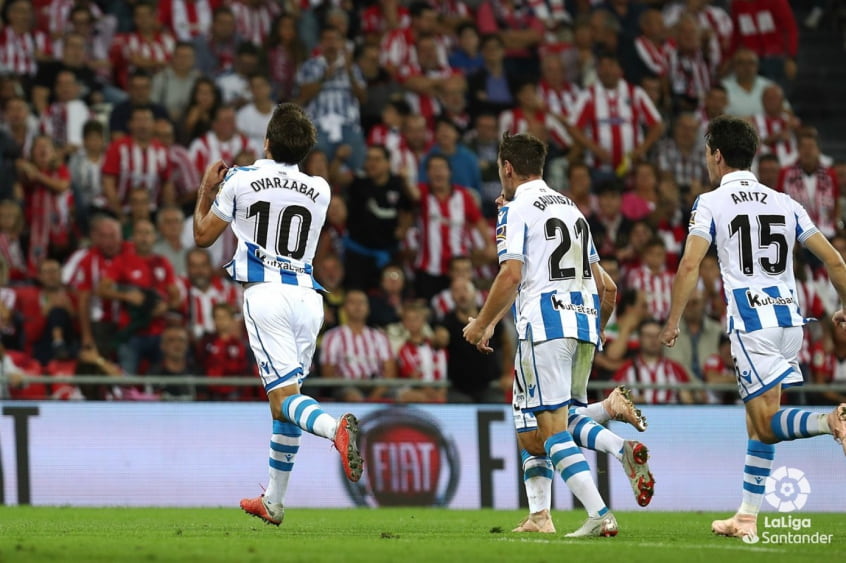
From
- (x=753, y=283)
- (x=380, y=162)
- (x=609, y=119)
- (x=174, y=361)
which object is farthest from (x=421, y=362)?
(x=753, y=283)

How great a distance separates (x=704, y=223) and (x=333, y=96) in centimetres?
971

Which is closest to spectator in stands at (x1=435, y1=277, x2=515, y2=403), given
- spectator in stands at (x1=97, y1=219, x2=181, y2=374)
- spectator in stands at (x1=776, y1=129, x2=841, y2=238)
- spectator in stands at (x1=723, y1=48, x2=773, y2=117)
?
spectator in stands at (x1=97, y1=219, x2=181, y2=374)

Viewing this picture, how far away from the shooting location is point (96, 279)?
50.0 feet

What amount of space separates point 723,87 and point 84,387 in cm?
992

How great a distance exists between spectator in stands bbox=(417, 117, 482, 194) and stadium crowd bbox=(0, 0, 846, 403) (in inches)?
Result: 1.7

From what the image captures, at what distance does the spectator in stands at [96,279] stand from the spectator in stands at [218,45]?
3760 millimetres

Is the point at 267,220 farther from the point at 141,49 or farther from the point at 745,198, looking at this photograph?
the point at 141,49

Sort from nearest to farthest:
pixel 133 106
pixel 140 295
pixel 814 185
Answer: pixel 140 295, pixel 133 106, pixel 814 185

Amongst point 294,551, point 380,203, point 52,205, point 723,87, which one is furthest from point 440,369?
point 294,551

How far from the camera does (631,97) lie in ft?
62.4

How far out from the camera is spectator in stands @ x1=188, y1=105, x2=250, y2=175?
55.7 ft

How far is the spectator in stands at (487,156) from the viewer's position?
18000 mm

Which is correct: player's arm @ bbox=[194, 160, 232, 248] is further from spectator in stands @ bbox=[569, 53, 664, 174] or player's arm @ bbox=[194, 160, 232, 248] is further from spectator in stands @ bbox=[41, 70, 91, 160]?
spectator in stands @ bbox=[569, 53, 664, 174]

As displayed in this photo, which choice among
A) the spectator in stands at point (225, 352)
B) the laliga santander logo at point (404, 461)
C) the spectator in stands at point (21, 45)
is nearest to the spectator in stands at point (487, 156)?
the laliga santander logo at point (404, 461)
